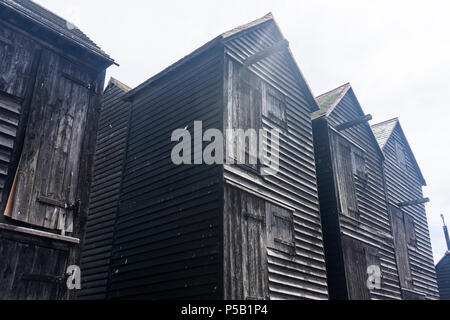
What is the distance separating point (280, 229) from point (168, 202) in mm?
2938

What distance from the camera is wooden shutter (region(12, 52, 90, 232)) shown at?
7922 millimetres

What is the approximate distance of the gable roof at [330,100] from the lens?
14992 mm

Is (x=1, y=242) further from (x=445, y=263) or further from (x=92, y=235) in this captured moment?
(x=445, y=263)

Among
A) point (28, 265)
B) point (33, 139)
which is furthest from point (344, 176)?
point (28, 265)

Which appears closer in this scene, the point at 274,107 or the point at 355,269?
the point at 274,107

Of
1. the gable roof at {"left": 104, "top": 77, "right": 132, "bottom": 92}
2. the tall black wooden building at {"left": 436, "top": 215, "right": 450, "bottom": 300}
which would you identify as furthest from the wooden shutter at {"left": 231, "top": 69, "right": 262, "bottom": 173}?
the tall black wooden building at {"left": 436, "top": 215, "right": 450, "bottom": 300}

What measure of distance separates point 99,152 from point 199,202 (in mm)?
6814

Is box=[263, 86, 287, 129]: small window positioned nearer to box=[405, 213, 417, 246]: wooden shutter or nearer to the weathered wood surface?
the weathered wood surface

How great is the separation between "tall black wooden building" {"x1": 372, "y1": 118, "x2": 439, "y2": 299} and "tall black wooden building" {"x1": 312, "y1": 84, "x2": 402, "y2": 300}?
4.26 ft

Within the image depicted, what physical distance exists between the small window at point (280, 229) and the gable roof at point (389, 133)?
961 cm

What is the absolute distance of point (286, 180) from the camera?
11.7 m

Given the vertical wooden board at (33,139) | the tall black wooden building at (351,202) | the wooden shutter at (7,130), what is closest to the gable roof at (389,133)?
the tall black wooden building at (351,202)

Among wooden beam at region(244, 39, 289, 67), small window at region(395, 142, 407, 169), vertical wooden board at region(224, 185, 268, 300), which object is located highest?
small window at region(395, 142, 407, 169)

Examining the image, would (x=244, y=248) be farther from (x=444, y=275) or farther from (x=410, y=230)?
(x=444, y=275)
